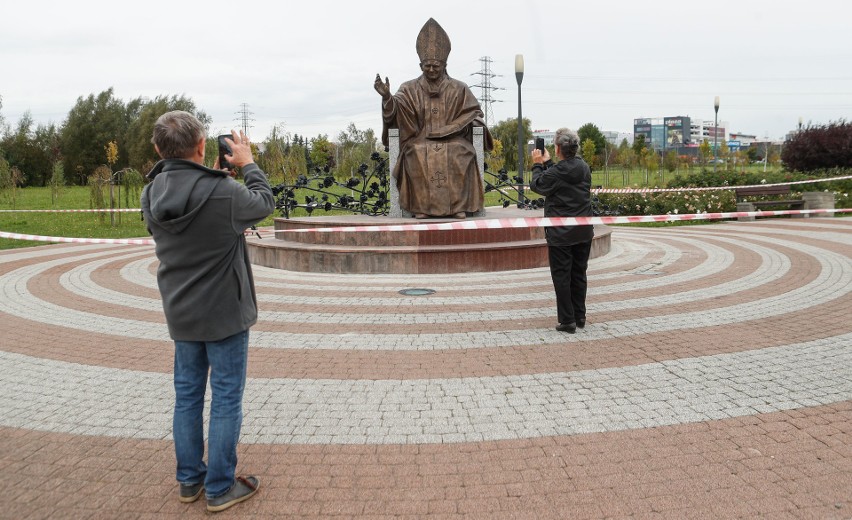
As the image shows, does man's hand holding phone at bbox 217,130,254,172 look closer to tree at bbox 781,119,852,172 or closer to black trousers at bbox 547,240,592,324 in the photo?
black trousers at bbox 547,240,592,324

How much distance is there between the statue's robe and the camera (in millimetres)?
11641

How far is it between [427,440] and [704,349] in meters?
3.06

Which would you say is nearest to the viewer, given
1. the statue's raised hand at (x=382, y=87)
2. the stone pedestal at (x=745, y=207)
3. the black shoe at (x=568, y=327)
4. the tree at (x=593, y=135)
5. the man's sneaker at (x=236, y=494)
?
the man's sneaker at (x=236, y=494)

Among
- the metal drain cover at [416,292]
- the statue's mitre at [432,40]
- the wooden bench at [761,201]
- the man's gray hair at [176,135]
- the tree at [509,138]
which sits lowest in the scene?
the metal drain cover at [416,292]

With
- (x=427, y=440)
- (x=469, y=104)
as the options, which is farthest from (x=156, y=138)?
(x=469, y=104)

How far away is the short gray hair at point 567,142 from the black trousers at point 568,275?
35.7 inches

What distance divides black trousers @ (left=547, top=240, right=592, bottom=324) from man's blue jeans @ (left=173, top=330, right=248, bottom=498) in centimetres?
367

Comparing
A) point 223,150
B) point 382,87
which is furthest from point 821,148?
point 223,150

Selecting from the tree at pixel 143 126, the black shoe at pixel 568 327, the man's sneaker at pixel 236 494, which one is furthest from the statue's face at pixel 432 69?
the tree at pixel 143 126

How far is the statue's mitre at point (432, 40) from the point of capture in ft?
39.0

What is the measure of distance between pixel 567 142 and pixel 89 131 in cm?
7183

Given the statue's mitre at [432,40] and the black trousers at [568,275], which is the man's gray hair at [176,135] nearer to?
the black trousers at [568,275]

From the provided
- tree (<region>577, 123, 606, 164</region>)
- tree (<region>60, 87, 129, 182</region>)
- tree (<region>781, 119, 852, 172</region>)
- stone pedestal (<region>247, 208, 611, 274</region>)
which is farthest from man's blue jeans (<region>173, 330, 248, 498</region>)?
tree (<region>577, 123, 606, 164</region>)

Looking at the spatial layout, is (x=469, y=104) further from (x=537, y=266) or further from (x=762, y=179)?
(x=762, y=179)
